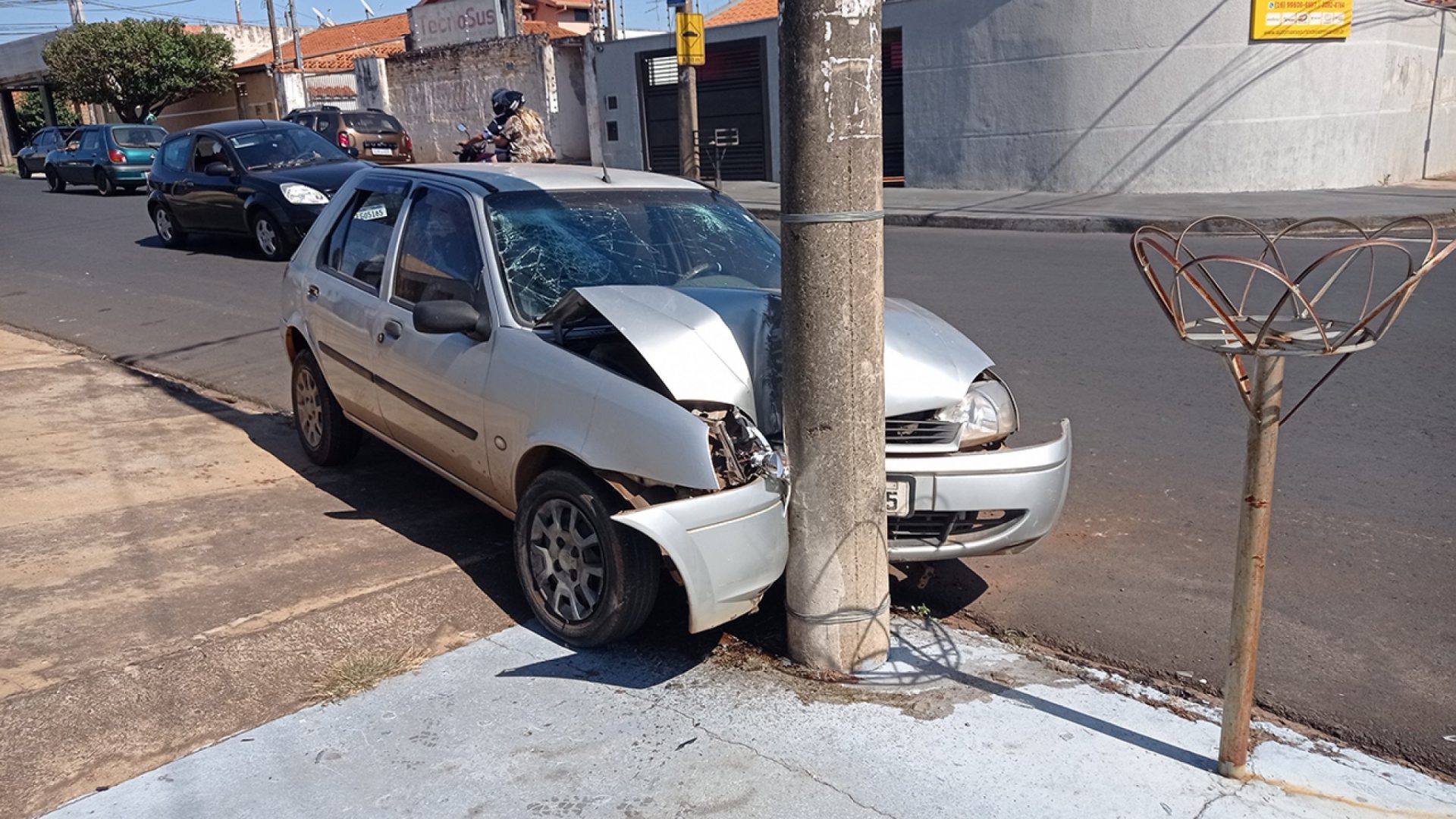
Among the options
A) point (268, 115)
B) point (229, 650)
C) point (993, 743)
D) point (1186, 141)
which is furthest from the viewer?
point (268, 115)

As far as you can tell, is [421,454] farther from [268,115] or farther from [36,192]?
[268,115]

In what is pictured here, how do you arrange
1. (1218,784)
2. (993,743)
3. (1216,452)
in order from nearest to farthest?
(1218,784) → (993,743) → (1216,452)

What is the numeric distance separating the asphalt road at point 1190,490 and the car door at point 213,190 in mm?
3124

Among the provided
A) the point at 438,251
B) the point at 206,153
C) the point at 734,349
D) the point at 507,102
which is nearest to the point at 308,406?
the point at 438,251

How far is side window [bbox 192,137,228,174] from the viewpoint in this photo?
48.2 feet

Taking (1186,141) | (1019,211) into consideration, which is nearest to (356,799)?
(1019,211)

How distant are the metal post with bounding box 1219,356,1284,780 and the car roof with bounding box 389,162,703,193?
118 inches

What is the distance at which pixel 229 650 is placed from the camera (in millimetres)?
4039

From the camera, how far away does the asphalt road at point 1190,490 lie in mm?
3912

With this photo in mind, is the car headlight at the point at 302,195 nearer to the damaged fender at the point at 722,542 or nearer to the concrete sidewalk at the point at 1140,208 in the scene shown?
the concrete sidewalk at the point at 1140,208

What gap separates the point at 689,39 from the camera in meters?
16.6

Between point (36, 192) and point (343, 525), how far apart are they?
27.2 meters

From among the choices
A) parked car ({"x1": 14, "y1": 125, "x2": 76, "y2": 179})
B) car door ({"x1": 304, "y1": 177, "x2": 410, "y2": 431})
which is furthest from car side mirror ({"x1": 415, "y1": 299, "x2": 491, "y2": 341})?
parked car ({"x1": 14, "y1": 125, "x2": 76, "y2": 179})

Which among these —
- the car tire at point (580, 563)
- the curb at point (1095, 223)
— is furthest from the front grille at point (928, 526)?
the curb at point (1095, 223)
